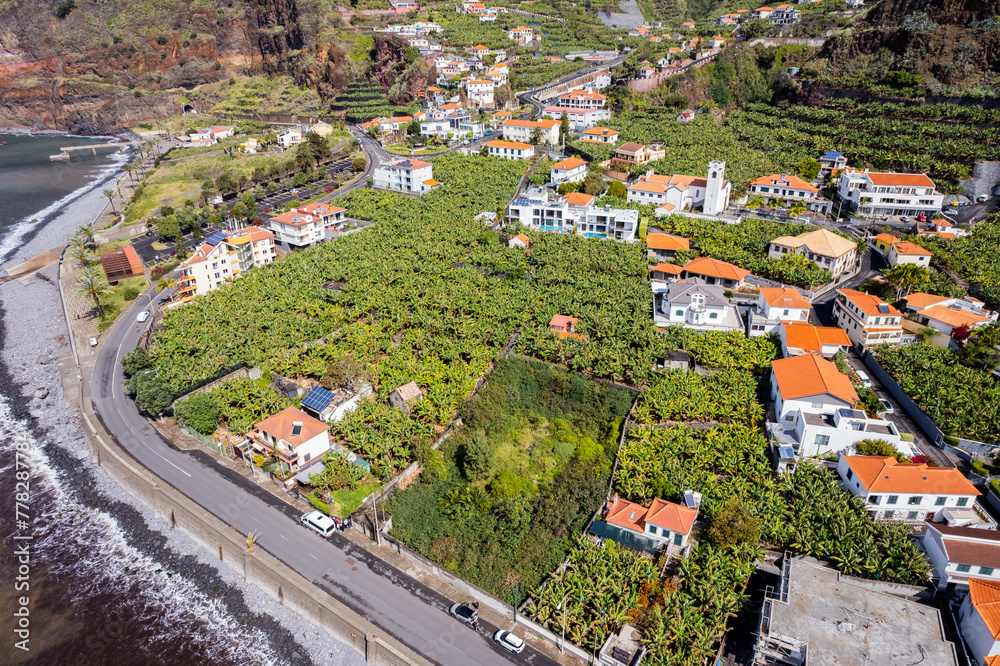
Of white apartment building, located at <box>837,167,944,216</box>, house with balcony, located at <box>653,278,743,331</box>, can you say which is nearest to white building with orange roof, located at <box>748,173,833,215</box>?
white apartment building, located at <box>837,167,944,216</box>

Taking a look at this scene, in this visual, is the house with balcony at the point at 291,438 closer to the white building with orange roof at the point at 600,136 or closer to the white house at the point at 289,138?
the white building with orange roof at the point at 600,136

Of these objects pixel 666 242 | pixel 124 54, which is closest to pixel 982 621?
pixel 666 242

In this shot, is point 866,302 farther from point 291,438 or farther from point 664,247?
point 291,438

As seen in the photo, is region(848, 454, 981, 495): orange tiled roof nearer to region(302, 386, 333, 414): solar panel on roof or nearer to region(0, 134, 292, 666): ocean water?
region(0, 134, 292, 666): ocean water

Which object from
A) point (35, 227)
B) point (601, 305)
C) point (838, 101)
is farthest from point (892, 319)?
point (35, 227)

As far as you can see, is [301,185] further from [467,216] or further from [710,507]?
[710,507]

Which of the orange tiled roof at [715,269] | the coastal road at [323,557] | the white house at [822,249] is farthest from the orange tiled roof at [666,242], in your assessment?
the coastal road at [323,557]
